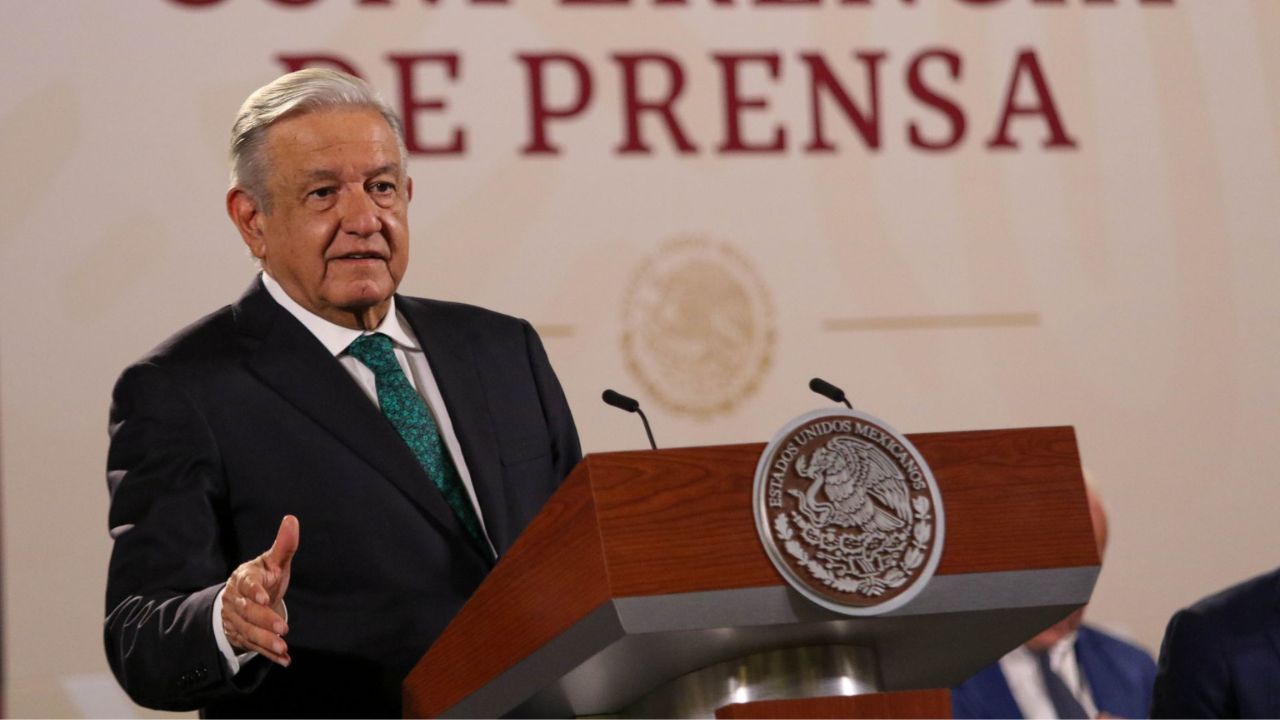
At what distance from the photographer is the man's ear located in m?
2.09

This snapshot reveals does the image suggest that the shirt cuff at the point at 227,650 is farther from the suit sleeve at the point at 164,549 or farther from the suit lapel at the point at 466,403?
the suit lapel at the point at 466,403

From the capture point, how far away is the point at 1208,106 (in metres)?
4.27

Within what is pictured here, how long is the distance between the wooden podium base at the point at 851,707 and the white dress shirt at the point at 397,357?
2.20 feet

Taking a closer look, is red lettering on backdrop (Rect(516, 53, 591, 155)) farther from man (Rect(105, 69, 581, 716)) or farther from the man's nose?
the man's nose

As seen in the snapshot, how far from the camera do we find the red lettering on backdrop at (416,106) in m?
3.91

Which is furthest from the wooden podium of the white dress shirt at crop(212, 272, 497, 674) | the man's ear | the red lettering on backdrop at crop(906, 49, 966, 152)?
the red lettering on backdrop at crop(906, 49, 966, 152)

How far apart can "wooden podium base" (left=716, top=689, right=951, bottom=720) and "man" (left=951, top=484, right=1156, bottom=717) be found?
2.22 metres

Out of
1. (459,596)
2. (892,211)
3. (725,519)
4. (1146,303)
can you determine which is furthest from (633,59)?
(725,519)

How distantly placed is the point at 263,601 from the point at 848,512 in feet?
1.75

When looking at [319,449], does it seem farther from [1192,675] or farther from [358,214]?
[1192,675]

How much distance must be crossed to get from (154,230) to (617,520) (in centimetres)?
265

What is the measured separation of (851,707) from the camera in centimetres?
139

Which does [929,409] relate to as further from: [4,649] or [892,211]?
[4,649]

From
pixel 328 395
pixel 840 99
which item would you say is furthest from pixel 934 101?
pixel 328 395
